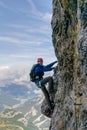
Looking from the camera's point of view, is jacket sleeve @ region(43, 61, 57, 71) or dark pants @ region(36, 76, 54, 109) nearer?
jacket sleeve @ region(43, 61, 57, 71)

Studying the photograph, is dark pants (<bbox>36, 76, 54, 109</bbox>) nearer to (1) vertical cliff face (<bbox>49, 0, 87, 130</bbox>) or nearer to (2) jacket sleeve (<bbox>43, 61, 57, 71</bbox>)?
(1) vertical cliff face (<bbox>49, 0, 87, 130</bbox>)

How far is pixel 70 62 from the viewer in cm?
2002

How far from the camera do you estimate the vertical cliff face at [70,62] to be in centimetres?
1611

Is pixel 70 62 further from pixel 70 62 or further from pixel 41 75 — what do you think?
pixel 41 75

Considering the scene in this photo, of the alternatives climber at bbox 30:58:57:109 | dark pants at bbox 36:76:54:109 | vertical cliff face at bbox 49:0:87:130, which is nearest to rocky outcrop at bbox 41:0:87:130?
vertical cliff face at bbox 49:0:87:130

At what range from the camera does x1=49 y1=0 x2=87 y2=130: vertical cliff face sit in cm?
1611

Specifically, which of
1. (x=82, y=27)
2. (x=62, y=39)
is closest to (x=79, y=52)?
(x=82, y=27)

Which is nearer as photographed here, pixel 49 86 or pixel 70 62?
pixel 70 62

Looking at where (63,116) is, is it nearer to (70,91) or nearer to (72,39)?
(70,91)

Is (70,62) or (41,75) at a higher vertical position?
(70,62)

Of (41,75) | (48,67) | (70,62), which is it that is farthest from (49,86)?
(70,62)

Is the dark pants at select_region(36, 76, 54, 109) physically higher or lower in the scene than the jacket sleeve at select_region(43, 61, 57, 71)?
lower

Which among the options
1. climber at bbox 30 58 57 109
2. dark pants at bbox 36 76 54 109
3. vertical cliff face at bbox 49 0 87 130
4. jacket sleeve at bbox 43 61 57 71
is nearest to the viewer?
vertical cliff face at bbox 49 0 87 130

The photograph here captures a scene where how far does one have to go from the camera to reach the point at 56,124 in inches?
864
